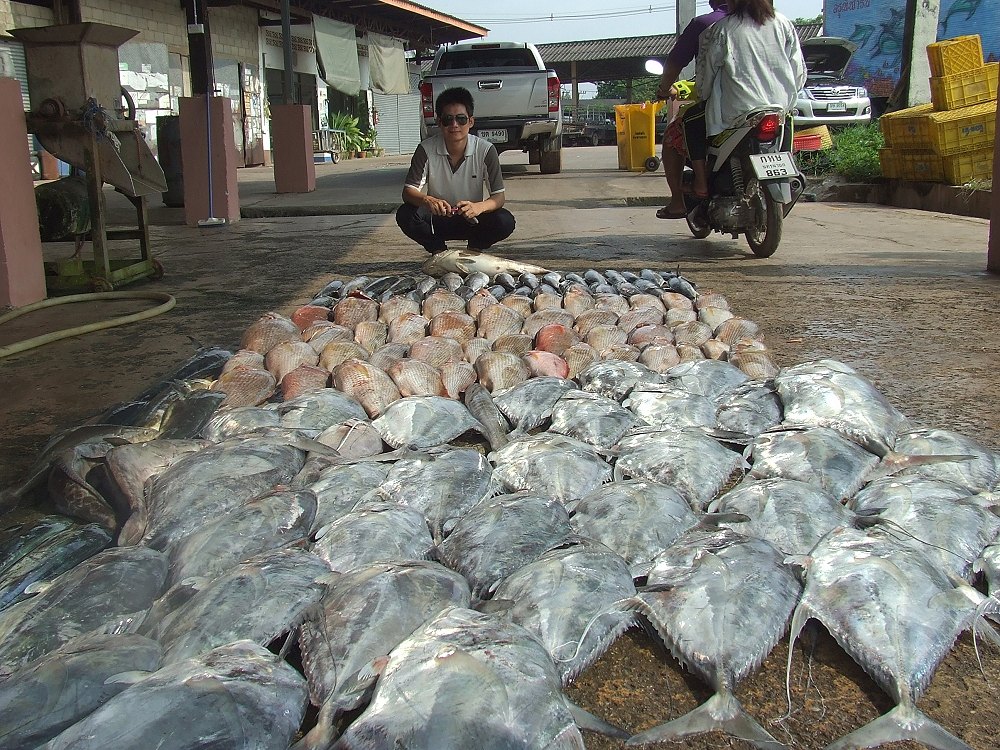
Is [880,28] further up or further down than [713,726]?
further up

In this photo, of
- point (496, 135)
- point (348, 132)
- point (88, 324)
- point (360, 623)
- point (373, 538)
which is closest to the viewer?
point (360, 623)

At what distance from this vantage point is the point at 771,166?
526cm

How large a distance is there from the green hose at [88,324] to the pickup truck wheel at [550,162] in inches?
406

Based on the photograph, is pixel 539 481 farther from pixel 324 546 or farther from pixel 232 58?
pixel 232 58

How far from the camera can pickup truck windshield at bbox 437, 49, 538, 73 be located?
44.6ft

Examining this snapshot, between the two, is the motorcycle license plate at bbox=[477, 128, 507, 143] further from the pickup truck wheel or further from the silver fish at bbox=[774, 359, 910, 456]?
the silver fish at bbox=[774, 359, 910, 456]

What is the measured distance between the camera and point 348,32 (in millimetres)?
21969

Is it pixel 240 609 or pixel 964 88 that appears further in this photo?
pixel 964 88

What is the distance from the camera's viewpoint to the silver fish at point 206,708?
1173 millimetres

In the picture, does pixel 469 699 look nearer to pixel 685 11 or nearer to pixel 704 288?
pixel 704 288

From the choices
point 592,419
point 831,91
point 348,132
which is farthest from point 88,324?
point 348,132

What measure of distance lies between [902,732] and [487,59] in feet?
45.1

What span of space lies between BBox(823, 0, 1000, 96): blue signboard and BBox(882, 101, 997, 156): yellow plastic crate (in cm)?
1067

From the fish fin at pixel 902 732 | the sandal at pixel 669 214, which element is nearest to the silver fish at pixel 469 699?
the fish fin at pixel 902 732
